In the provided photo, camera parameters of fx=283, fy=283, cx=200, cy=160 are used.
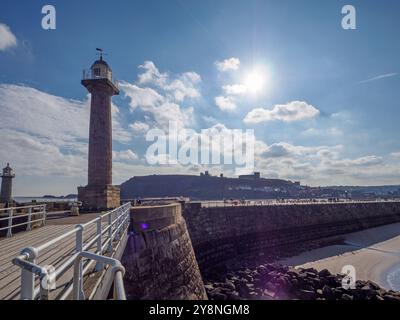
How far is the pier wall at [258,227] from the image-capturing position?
2036cm

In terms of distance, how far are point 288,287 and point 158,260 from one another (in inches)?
343

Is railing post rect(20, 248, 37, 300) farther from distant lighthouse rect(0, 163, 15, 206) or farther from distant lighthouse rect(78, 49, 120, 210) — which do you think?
distant lighthouse rect(0, 163, 15, 206)

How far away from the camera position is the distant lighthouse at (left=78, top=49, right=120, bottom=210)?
18.2m

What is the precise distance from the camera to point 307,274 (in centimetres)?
1598

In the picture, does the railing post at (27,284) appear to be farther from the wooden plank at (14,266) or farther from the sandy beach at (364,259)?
the sandy beach at (364,259)

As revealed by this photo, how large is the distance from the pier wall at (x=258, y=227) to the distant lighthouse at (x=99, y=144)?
233 inches

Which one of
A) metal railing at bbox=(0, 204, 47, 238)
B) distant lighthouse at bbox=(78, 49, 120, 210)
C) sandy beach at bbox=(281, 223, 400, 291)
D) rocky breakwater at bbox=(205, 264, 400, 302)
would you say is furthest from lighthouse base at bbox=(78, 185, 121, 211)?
sandy beach at bbox=(281, 223, 400, 291)

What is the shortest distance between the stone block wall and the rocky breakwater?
2.89m

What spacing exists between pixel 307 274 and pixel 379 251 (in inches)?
586

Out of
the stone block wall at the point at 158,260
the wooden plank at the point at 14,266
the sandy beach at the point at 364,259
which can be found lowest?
the sandy beach at the point at 364,259

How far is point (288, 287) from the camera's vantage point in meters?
14.6

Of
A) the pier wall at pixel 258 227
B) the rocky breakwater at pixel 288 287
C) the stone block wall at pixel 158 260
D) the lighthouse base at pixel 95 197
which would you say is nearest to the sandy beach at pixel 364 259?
the pier wall at pixel 258 227

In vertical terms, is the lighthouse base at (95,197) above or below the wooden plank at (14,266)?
above
